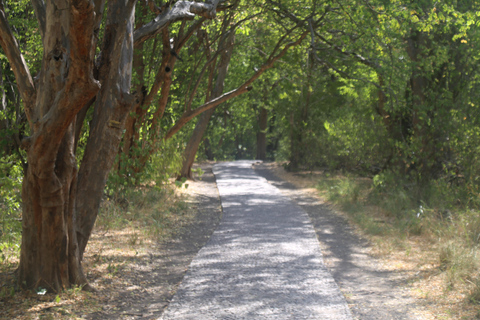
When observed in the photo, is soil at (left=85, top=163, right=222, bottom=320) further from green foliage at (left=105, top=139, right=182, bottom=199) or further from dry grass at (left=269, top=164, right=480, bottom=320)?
dry grass at (left=269, top=164, right=480, bottom=320)

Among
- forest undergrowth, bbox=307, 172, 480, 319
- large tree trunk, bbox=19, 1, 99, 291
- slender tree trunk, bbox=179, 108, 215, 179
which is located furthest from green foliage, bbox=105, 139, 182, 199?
slender tree trunk, bbox=179, 108, 215, 179

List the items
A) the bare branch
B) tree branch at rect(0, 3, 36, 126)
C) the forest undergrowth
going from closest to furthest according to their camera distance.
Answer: tree branch at rect(0, 3, 36, 126) → the forest undergrowth → the bare branch

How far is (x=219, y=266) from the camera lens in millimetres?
6246

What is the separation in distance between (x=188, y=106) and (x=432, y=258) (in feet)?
27.3

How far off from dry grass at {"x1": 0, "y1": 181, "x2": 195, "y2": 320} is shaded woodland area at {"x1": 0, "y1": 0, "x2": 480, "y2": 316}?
0.76 ft

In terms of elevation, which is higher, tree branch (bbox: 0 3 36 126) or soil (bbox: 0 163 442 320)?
tree branch (bbox: 0 3 36 126)

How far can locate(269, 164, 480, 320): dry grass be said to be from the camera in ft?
16.0

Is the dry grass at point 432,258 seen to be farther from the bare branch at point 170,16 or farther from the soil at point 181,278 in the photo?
the bare branch at point 170,16

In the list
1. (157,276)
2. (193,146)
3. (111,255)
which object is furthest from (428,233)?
(193,146)

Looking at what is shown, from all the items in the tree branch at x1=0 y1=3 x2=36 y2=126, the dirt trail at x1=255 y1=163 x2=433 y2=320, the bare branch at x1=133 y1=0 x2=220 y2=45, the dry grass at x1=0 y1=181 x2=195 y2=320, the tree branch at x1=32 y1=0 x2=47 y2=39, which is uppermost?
the bare branch at x1=133 y1=0 x2=220 y2=45

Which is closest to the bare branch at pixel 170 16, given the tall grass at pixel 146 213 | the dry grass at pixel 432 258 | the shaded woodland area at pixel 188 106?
the shaded woodland area at pixel 188 106

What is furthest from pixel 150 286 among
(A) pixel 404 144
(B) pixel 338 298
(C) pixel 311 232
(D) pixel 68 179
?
(A) pixel 404 144

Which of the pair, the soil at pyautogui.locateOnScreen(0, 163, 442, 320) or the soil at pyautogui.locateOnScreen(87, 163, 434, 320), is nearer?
the soil at pyautogui.locateOnScreen(0, 163, 442, 320)

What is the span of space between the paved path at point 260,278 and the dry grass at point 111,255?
2.74 ft
